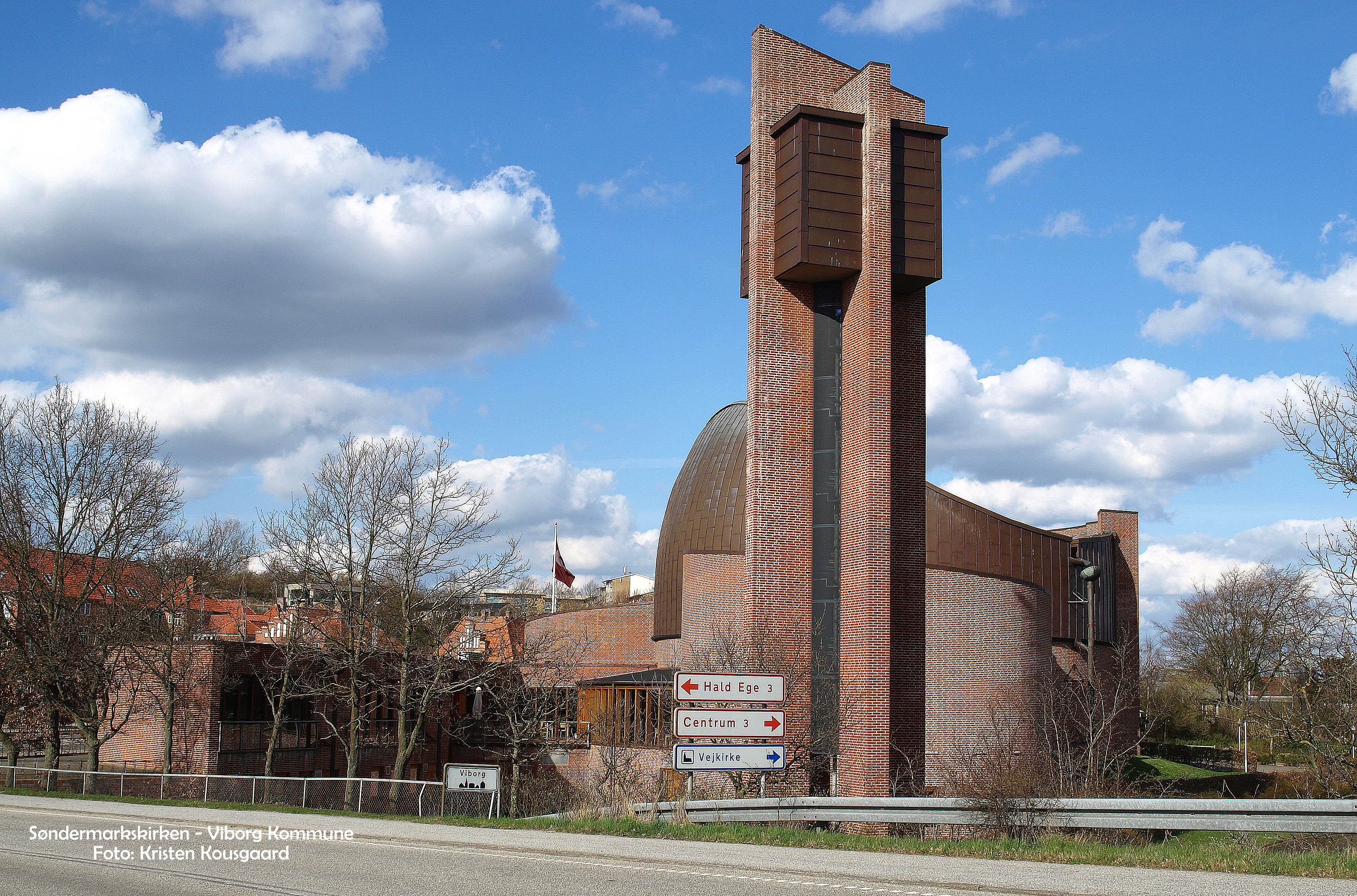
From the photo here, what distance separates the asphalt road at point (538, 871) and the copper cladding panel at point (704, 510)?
26.9m

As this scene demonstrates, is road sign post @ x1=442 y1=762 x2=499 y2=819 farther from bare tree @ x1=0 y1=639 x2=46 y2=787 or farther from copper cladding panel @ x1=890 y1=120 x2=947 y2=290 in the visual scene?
bare tree @ x1=0 y1=639 x2=46 y2=787

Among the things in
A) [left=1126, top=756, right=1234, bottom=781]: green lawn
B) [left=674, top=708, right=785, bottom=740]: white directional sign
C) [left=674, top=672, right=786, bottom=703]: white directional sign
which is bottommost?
[left=1126, top=756, right=1234, bottom=781]: green lawn

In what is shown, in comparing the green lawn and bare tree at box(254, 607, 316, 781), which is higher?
bare tree at box(254, 607, 316, 781)

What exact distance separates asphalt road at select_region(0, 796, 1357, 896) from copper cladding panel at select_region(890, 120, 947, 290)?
1497 centimetres

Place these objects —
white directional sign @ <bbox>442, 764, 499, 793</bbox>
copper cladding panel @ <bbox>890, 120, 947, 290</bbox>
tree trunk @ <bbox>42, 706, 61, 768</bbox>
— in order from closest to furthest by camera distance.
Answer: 1. white directional sign @ <bbox>442, 764, 499, 793</bbox>
2. copper cladding panel @ <bbox>890, 120, 947, 290</bbox>
3. tree trunk @ <bbox>42, 706, 61, 768</bbox>

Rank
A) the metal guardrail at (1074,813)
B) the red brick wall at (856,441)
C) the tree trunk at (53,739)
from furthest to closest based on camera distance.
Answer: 1. the tree trunk at (53,739)
2. the red brick wall at (856,441)
3. the metal guardrail at (1074,813)

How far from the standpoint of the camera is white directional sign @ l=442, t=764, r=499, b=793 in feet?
64.2

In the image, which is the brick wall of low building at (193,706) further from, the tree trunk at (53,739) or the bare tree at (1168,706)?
the bare tree at (1168,706)

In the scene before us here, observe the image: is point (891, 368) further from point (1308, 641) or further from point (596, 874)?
point (596, 874)

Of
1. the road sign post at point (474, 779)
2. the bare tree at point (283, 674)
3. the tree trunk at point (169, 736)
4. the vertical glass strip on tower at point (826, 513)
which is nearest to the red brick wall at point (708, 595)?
the vertical glass strip on tower at point (826, 513)

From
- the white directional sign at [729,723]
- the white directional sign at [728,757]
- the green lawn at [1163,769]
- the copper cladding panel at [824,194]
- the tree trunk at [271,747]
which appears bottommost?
the green lawn at [1163,769]

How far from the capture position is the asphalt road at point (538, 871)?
959 cm

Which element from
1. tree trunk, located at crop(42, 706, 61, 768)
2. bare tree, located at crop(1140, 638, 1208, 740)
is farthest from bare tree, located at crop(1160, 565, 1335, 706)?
tree trunk, located at crop(42, 706, 61, 768)

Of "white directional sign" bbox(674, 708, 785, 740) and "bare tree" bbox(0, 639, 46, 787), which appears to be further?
"bare tree" bbox(0, 639, 46, 787)
